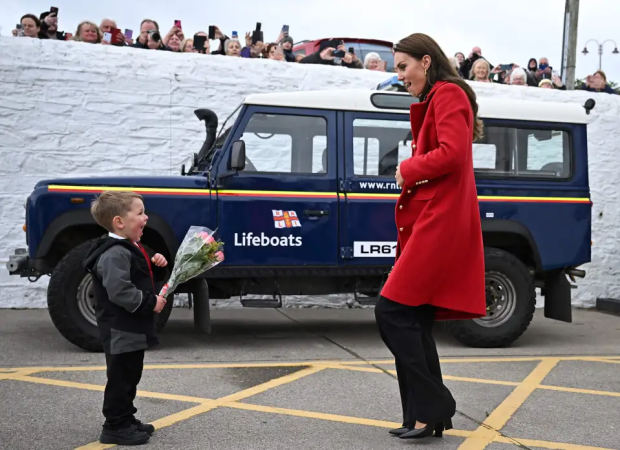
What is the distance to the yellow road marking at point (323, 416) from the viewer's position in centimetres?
413

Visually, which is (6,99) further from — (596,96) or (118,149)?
(596,96)

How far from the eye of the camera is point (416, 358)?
3652mm

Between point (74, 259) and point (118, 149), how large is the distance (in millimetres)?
3528

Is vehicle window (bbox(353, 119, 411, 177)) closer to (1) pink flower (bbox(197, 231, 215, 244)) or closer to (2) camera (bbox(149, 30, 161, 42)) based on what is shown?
(1) pink flower (bbox(197, 231, 215, 244))

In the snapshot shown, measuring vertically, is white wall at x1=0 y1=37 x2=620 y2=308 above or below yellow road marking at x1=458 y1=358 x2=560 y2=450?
above

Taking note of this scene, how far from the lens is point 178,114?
9695mm

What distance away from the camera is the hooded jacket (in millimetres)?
3551

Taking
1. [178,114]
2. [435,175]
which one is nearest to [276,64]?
[178,114]

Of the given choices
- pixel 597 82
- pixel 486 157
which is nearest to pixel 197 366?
pixel 486 157

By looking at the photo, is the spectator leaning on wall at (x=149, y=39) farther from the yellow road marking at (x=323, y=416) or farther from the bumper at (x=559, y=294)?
the yellow road marking at (x=323, y=416)

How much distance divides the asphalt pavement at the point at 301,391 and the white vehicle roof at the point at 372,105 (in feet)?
6.96

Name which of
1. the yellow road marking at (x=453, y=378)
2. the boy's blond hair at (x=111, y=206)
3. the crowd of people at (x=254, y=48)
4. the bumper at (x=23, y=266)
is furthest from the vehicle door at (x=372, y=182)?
the crowd of people at (x=254, y=48)

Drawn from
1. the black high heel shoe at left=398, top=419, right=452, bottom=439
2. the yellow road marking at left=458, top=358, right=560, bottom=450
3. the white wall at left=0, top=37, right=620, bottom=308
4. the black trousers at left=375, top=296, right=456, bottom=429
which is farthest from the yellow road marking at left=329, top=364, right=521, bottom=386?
the white wall at left=0, top=37, right=620, bottom=308

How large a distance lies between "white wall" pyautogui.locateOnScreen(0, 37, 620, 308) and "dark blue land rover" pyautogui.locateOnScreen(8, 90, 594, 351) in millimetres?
2386
